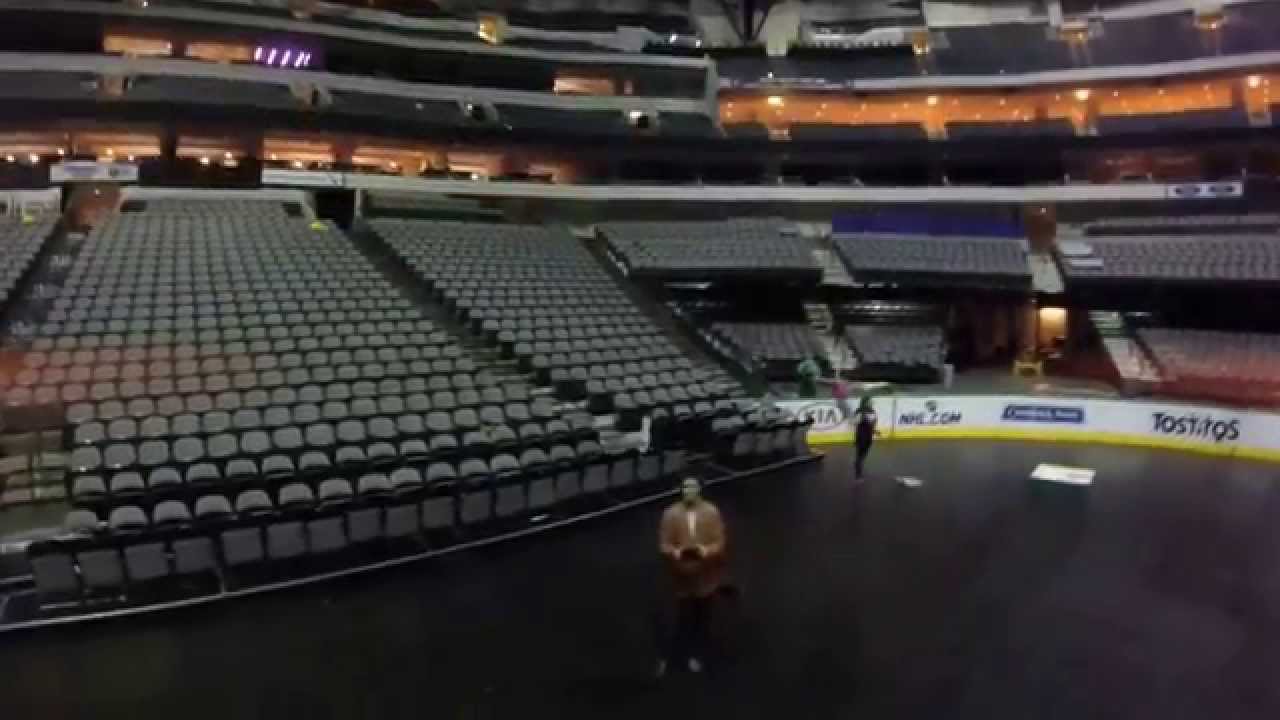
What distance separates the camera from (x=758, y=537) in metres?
10.6

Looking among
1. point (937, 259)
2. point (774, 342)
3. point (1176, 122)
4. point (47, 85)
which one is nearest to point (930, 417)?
point (774, 342)

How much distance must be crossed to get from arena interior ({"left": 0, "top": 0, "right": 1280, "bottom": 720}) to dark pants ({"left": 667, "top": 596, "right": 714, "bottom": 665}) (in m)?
0.10

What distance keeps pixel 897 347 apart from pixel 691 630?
56.3ft

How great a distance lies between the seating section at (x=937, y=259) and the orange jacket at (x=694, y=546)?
1823cm

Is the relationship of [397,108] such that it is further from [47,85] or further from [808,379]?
[808,379]

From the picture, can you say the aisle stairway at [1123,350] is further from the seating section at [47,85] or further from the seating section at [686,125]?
the seating section at [47,85]

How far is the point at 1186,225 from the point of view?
25.5m

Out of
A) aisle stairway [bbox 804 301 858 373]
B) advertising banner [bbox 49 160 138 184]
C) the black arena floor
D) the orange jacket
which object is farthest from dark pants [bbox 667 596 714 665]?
advertising banner [bbox 49 160 138 184]

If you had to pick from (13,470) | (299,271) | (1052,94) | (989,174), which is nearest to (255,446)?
(13,470)

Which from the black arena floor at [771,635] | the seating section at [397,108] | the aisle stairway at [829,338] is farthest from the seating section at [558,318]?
the aisle stairway at [829,338]

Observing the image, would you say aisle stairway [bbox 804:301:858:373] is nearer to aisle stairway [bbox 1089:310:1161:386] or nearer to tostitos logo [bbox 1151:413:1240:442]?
aisle stairway [bbox 1089:310:1161:386]

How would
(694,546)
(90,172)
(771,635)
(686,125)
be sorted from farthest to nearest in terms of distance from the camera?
(686,125), (90,172), (771,635), (694,546)

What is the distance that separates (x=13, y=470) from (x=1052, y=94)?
30.6 meters

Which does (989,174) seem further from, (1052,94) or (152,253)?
(152,253)
